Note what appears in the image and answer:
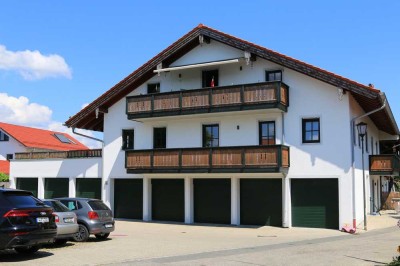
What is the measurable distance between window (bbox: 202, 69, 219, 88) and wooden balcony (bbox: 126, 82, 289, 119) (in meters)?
1.68

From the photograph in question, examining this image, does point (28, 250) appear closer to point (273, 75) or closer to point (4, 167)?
point (273, 75)

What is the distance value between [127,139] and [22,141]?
24741 millimetres

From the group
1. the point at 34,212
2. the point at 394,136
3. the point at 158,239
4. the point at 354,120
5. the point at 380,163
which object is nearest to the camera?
the point at 34,212

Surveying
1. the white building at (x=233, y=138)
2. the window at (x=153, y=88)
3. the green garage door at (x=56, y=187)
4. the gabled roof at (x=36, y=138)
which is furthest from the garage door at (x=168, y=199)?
the gabled roof at (x=36, y=138)

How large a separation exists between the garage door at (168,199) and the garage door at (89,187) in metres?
3.91

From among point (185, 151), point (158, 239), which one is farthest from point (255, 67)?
point (158, 239)

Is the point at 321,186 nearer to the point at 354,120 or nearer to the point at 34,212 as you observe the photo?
the point at 354,120

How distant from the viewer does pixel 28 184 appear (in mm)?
31609

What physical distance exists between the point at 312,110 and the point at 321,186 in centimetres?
355

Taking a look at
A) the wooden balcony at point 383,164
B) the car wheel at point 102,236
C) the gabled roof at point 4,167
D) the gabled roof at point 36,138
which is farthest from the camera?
the gabled roof at point 36,138

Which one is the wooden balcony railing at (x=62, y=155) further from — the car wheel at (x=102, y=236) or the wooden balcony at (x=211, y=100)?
the car wheel at (x=102, y=236)

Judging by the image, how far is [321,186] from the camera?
22.3m

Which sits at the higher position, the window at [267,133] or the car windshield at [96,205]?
the window at [267,133]

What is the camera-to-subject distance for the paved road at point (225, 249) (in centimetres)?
1198
